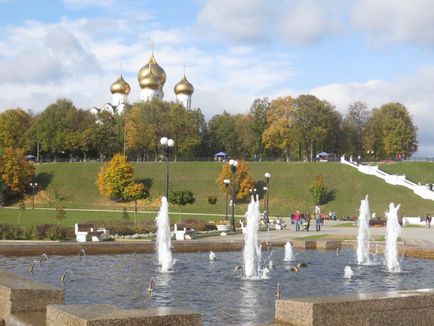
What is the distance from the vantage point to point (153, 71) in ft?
373

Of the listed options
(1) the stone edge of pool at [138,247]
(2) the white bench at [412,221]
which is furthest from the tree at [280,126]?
(1) the stone edge of pool at [138,247]

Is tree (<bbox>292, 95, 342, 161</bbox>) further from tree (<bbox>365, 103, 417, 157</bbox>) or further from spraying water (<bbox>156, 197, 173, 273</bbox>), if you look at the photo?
spraying water (<bbox>156, 197, 173, 273</bbox>)

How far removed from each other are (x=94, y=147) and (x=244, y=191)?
38.6 metres

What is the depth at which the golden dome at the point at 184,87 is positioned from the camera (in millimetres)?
117500

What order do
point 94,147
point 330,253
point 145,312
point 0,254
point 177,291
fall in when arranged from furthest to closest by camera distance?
1. point 94,147
2. point 330,253
3. point 0,254
4. point 177,291
5. point 145,312

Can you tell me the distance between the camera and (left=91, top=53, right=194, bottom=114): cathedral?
112625 millimetres

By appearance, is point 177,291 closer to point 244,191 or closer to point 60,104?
point 244,191

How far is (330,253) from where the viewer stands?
27.2 metres

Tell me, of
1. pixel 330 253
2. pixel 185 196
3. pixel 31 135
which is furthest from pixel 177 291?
pixel 31 135

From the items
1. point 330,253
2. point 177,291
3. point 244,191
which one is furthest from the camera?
point 244,191

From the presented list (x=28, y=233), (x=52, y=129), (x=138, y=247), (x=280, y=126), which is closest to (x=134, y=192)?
(x=280, y=126)

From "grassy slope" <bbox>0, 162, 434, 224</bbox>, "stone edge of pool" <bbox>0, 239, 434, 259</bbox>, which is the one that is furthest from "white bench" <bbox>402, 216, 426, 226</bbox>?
"stone edge of pool" <bbox>0, 239, 434, 259</bbox>

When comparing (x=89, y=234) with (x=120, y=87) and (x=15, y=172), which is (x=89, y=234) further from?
(x=120, y=87)

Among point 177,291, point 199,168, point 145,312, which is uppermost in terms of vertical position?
point 199,168
